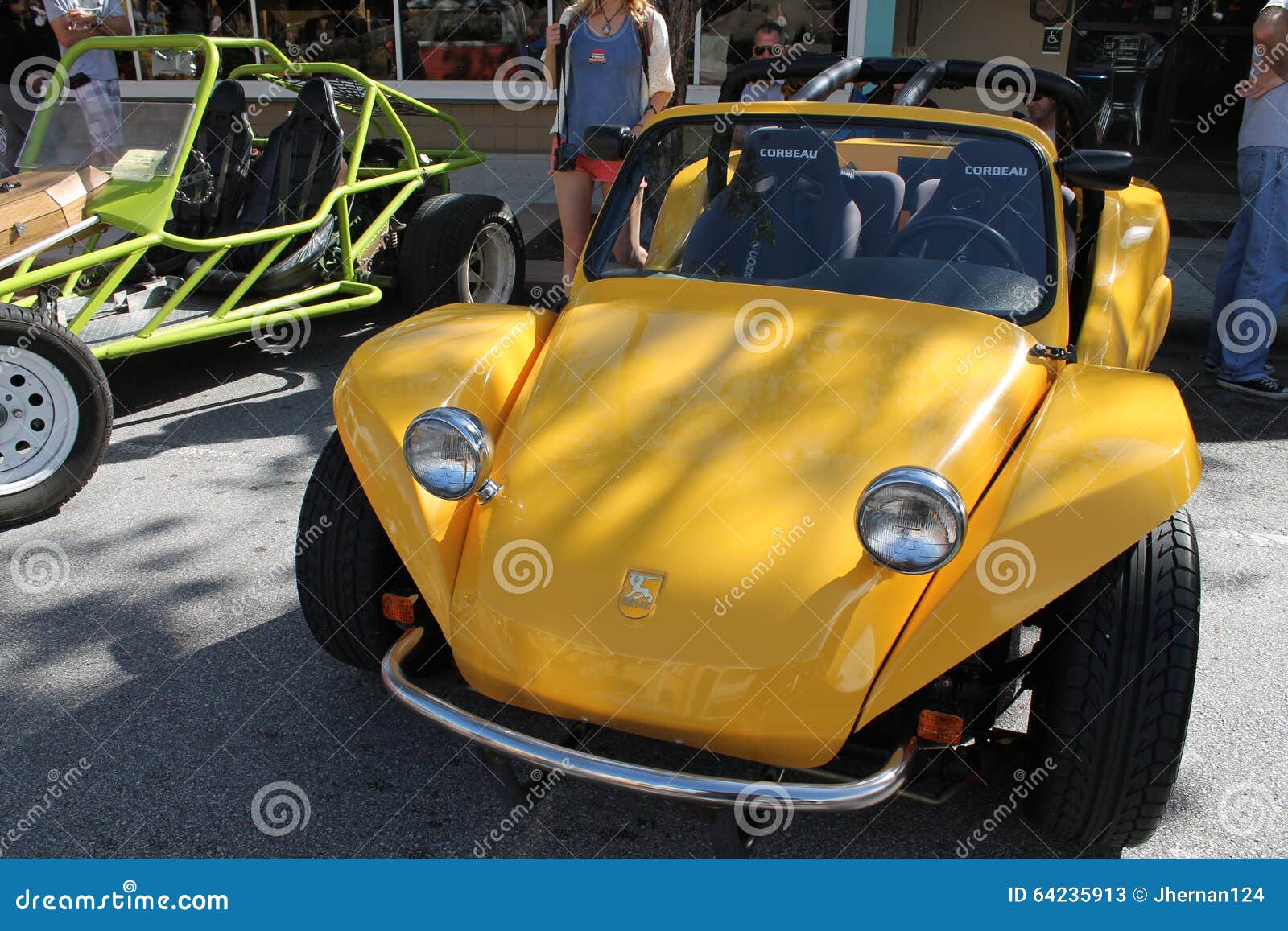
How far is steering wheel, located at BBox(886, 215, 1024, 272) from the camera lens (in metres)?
2.95

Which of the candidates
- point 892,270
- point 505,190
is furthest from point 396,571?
point 505,190

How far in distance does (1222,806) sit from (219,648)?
2659 millimetres

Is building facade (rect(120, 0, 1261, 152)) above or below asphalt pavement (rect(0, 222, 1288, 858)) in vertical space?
above

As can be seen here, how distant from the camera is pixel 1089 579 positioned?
222 cm

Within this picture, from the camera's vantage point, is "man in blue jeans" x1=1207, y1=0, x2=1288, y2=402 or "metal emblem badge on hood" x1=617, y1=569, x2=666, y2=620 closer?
"metal emblem badge on hood" x1=617, y1=569, x2=666, y2=620

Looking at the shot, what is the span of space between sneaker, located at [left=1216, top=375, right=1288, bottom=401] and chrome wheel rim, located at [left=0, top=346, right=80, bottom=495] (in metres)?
5.24

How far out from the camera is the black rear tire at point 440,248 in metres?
5.79

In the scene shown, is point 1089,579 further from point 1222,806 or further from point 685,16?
point 685,16

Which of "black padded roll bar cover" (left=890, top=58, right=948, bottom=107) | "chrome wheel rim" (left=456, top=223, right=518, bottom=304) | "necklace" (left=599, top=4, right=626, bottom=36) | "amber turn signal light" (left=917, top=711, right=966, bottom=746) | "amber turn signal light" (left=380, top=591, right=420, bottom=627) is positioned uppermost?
"necklace" (left=599, top=4, right=626, bottom=36)

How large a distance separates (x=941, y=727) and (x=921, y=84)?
245 cm

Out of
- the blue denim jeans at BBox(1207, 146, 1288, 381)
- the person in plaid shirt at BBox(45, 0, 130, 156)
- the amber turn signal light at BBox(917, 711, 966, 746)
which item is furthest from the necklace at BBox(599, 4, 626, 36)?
the amber turn signal light at BBox(917, 711, 966, 746)

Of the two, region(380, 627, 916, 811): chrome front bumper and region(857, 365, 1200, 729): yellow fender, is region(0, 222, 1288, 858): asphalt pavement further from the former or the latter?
region(857, 365, 1200, 729): yellow fender

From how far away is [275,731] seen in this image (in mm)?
2760

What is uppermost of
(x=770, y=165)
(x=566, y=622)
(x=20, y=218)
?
(x=770, y=165)
